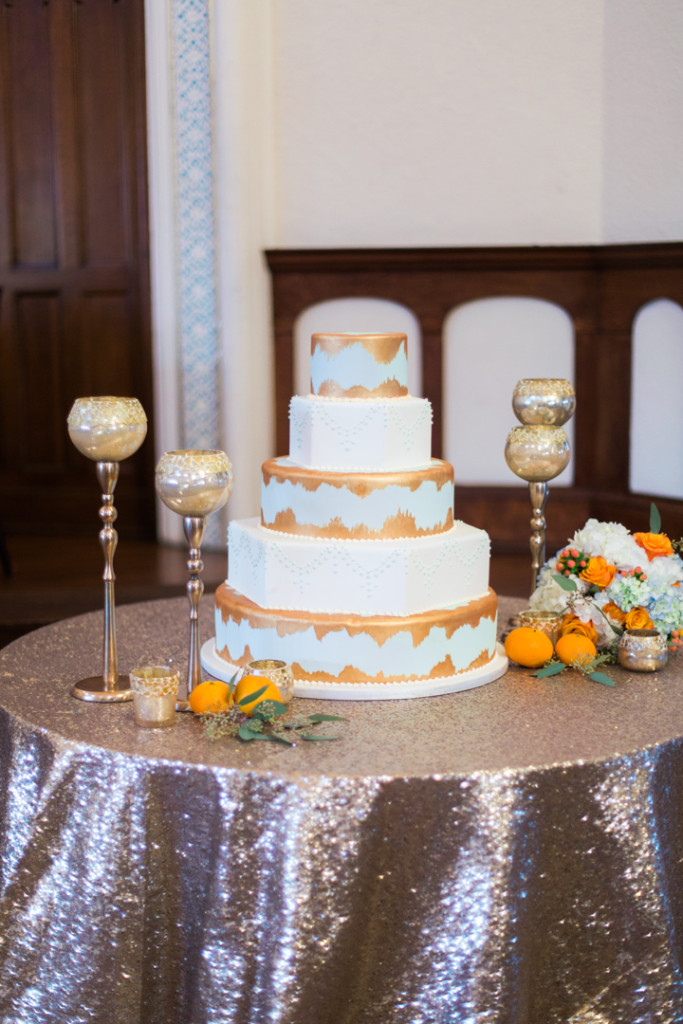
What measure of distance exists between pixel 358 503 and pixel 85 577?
3.17 meters

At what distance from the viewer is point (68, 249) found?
6133 mm

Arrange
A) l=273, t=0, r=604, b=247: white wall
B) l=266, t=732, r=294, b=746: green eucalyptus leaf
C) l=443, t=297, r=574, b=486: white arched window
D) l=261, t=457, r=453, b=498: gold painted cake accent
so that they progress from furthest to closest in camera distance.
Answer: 1. l=443, t=297, r=574, b=486: white arched window
2. l=273, t=0, r=604, b=247: white wall
3. l=261, t=457, r=453, b=498: gold painted cake accent
4. l=266, t=732, r=294, b=746: green eucalyptus leaf

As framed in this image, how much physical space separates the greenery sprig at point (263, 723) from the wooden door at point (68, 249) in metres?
4.21

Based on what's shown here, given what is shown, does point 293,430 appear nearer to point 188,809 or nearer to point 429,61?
point 188,809

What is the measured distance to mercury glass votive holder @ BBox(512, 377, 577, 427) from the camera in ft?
8.38

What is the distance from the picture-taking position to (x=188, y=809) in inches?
68.9

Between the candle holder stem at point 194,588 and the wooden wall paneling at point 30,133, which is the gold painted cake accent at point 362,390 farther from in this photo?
the wooden wall paneling at point 30,133

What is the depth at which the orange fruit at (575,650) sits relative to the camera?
221cm

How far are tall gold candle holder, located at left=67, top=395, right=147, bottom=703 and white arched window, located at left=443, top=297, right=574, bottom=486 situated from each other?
3564 millimetres

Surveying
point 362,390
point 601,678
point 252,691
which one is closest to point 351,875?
point 252,691

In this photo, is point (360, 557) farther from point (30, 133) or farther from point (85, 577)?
point (30, 133)

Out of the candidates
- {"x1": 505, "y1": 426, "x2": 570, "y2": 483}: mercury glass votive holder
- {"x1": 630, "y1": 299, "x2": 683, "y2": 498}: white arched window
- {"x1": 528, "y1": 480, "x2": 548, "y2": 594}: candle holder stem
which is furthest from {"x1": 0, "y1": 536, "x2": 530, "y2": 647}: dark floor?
{"x1": 505, "y1": 426, "x2": 570, "y2": 483}: mercury glass votive holder

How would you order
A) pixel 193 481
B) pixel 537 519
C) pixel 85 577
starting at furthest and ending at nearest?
pixel 85 577
pixel 537 519
pixel 193 481

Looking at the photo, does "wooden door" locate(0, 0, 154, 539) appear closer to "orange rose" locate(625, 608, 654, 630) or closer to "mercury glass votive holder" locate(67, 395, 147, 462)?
"mercury glass votive holder" locate(67, 395, 147, 462)
